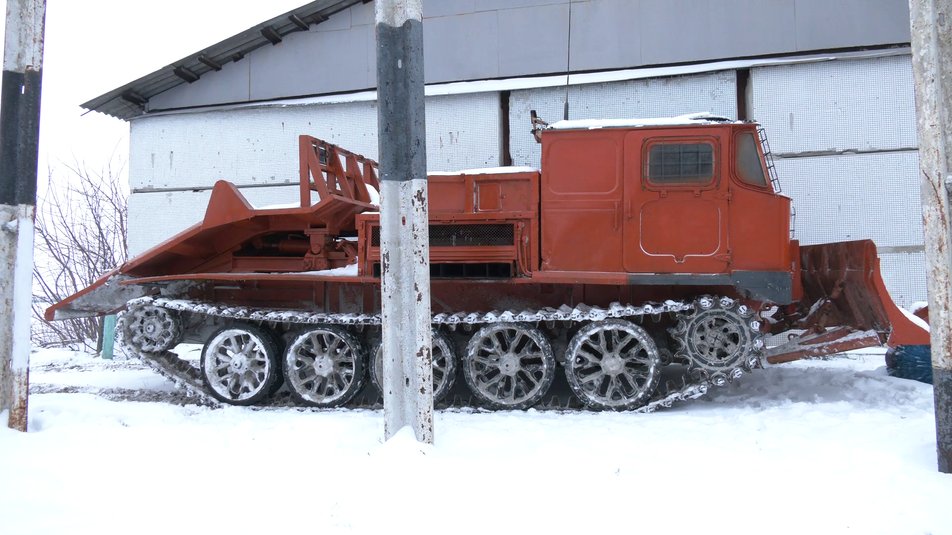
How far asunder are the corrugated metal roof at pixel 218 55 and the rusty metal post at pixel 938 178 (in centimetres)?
831

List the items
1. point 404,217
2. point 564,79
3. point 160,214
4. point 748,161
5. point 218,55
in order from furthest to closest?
point 160,214 < point 218,55 < point 564,79 < point 748,161 < point 404,217

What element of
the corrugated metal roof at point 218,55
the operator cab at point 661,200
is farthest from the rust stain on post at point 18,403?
the corrugated metal roof at point 218,55

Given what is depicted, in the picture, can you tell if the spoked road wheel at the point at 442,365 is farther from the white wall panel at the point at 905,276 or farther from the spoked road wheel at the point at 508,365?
the white wall panel at the point at 905,276

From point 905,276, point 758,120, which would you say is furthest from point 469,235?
point 905,276

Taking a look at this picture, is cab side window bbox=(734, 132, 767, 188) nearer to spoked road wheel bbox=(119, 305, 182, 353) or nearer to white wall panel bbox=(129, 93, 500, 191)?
white wall panel bbox=(129, 93, 500, 191)

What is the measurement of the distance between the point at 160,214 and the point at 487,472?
892 cm

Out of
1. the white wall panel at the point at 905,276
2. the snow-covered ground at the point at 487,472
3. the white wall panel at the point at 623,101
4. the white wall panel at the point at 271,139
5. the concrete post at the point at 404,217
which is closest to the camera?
the snow-covered ground at the point at 487,472

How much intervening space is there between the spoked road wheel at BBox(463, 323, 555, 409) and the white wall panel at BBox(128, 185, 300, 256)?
5.65 metres

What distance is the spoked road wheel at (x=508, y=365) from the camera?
21.0ft

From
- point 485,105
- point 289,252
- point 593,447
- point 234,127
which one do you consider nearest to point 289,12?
point 234,127

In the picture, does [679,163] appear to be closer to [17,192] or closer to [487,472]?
[487,472]

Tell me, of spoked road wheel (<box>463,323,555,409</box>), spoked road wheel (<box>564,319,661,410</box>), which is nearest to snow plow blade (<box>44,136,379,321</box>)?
spoked road wheel (<box>463,323,555,409</box>)

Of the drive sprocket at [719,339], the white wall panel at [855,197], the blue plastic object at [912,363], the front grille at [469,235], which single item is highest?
the white wall panel at [855,197]

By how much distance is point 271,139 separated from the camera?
10766 millimetres
